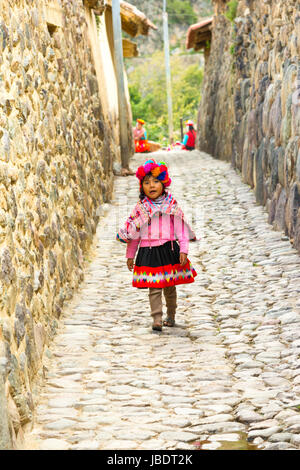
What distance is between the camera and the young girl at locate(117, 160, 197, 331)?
240 inches

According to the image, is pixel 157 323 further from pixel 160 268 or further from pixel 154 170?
pixel 154 170

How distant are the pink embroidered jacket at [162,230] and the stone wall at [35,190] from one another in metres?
0.78

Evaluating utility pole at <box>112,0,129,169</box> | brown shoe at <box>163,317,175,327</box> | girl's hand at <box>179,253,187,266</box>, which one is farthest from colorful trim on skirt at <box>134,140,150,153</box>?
girl's hand at <box>179,253,187,266</box>

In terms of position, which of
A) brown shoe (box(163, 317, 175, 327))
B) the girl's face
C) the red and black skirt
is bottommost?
brown shoe (box(163, 317, 175, 327))

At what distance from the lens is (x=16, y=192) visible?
480 cm

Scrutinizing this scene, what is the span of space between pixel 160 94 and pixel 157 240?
44.9 m

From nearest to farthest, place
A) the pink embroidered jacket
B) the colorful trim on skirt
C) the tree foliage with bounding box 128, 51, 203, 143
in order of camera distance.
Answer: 1. the pink embroidered jacket
2. the colorful trim on skirt
3. the tree foliage with bounding box 128, 51, 203, 143

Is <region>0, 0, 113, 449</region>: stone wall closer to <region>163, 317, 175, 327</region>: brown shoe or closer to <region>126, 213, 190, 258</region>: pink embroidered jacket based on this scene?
<region>126, 213, 190, 258</region>: pink embroidered jacket

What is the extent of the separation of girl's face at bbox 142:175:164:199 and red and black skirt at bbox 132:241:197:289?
0.43 meters

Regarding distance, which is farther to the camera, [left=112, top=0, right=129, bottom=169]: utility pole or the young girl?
[left=112, top=0, right=129, bottom=169]: utility pole

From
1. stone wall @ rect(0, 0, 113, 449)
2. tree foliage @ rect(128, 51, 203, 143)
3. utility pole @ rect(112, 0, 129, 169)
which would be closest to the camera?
stone wall @ rect(0, 0, 113, 449)

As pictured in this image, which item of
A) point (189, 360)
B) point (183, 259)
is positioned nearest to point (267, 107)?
point (183, 259)

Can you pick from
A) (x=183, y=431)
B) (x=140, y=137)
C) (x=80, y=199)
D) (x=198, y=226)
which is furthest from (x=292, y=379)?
(x=140, y=137)

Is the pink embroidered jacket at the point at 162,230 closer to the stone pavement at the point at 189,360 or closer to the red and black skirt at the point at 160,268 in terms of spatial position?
the red and black skirt at the point at 160,268
